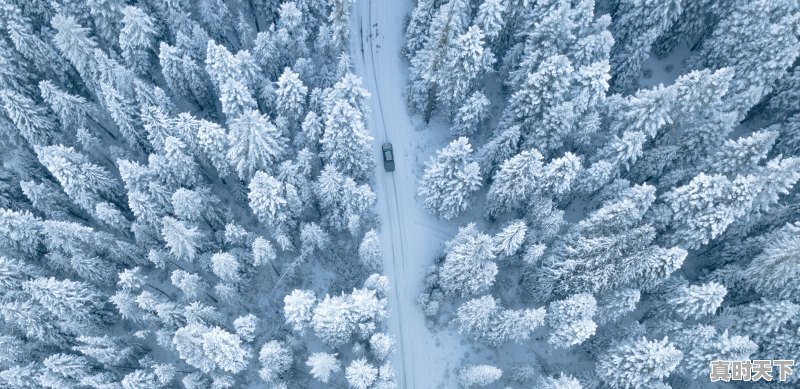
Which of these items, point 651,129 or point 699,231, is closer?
point 699,231

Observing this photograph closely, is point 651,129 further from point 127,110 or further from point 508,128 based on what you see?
point 127,110

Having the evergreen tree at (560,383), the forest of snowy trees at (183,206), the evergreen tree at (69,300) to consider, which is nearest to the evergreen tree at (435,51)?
the forest of snowy trees at (183,206)

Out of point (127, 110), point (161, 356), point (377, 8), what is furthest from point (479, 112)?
point (161, 356)

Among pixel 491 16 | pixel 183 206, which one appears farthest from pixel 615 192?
pixel 183 206

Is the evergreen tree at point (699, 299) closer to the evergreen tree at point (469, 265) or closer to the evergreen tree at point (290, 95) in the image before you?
the evergreen tree at point (469, 265)

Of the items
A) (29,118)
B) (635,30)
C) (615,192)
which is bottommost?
(615,192)

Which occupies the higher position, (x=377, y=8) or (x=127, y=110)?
(x=377, y=8)

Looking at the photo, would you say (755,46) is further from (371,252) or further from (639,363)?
(371,252)
